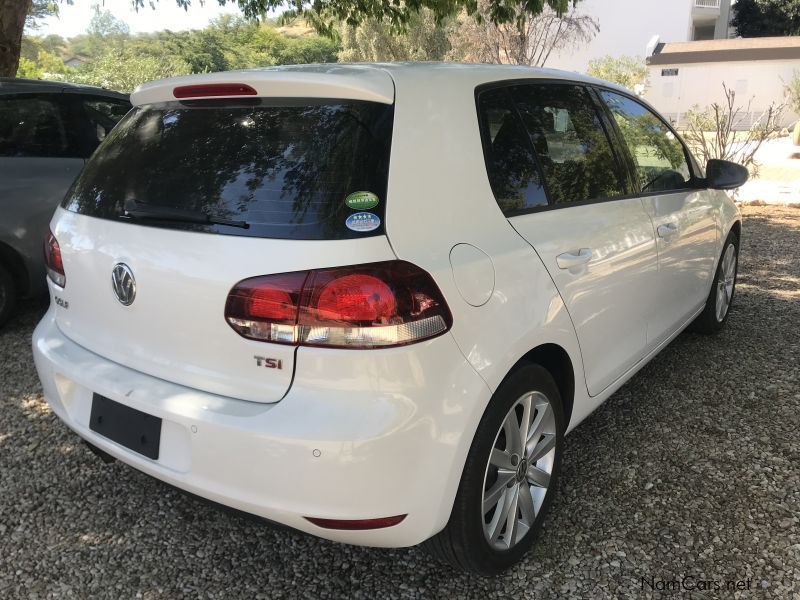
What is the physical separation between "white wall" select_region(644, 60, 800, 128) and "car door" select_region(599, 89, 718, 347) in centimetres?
3879

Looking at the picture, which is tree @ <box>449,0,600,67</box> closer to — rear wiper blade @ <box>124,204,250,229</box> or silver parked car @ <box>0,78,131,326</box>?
silver parked car @ <box>0,78,131,326</box>

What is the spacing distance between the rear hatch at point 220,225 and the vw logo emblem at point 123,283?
0.01m

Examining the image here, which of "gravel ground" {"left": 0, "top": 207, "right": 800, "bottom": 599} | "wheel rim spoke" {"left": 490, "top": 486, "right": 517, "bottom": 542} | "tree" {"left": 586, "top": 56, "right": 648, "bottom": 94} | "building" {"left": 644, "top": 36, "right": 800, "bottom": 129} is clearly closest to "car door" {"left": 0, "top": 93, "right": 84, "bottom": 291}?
"gravel ground" {"left": 0, "top": 207, "right": 800, "bottom": 599}

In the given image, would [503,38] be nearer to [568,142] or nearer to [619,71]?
[619,71]

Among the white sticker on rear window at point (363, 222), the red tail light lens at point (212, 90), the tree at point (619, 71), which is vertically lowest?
the white sticker on rear window at point (363, 222)

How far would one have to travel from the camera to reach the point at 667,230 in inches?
128

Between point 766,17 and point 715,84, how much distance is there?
35.8 feet

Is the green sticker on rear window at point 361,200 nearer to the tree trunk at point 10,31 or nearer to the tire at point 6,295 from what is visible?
the tire at point 6,295

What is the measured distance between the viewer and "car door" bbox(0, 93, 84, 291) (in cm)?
445

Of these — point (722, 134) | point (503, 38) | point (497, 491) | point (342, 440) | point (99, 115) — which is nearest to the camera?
point (342, 440)

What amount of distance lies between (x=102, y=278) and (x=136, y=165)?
16.4 inches

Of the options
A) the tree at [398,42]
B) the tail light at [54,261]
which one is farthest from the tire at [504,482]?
the tree at [398,42]

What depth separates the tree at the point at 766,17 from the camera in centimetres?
4491

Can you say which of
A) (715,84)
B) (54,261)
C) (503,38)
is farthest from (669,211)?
(715,84)
